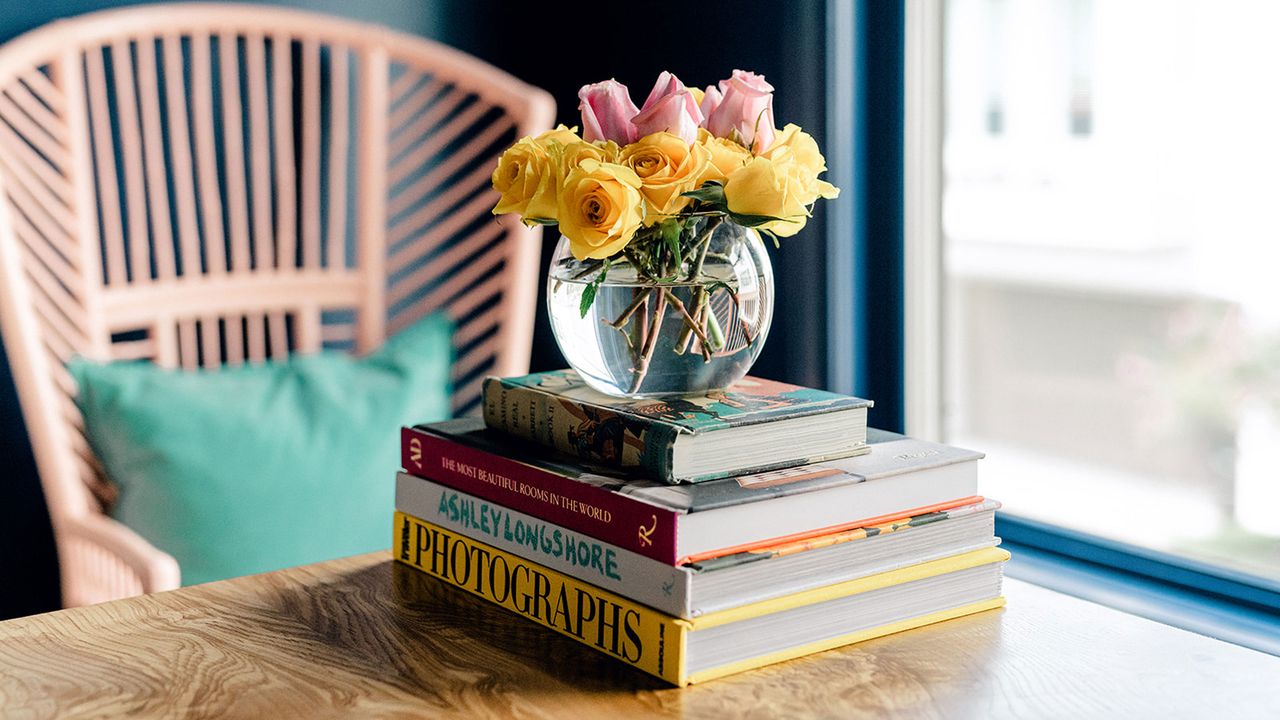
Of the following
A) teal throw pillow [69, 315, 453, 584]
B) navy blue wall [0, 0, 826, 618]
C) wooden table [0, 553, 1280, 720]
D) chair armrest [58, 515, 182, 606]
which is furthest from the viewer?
navy blue wall [0, 0, 826, 618]

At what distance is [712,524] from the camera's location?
0.78m

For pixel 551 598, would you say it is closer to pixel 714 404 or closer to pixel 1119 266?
pixel 714 404

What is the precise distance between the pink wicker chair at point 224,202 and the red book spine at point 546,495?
69 cm

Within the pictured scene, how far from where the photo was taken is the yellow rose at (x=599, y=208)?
0.80 m

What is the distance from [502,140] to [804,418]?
142 cm

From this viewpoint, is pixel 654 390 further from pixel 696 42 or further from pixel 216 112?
pixel 216 112

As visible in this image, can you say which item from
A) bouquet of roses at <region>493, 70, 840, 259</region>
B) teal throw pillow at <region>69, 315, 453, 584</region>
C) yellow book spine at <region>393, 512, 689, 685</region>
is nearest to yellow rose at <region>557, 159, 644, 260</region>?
bouquet of roses at <region>493, 70, 840, 259</region>

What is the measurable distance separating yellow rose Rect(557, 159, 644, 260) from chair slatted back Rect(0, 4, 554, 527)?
99 centimetres

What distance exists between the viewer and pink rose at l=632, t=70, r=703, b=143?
850 mm

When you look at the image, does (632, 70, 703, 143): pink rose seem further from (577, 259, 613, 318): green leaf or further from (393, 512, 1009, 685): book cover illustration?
(393, 512, 1009, 685): book cover illustration

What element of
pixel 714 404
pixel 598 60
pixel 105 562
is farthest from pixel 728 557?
pixel 598 60

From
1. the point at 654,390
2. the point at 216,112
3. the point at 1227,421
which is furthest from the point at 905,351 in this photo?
the point at 216,112

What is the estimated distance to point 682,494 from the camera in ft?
2.61

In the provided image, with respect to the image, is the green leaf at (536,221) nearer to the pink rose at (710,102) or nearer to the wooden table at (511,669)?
the pink rose at (710,102)
